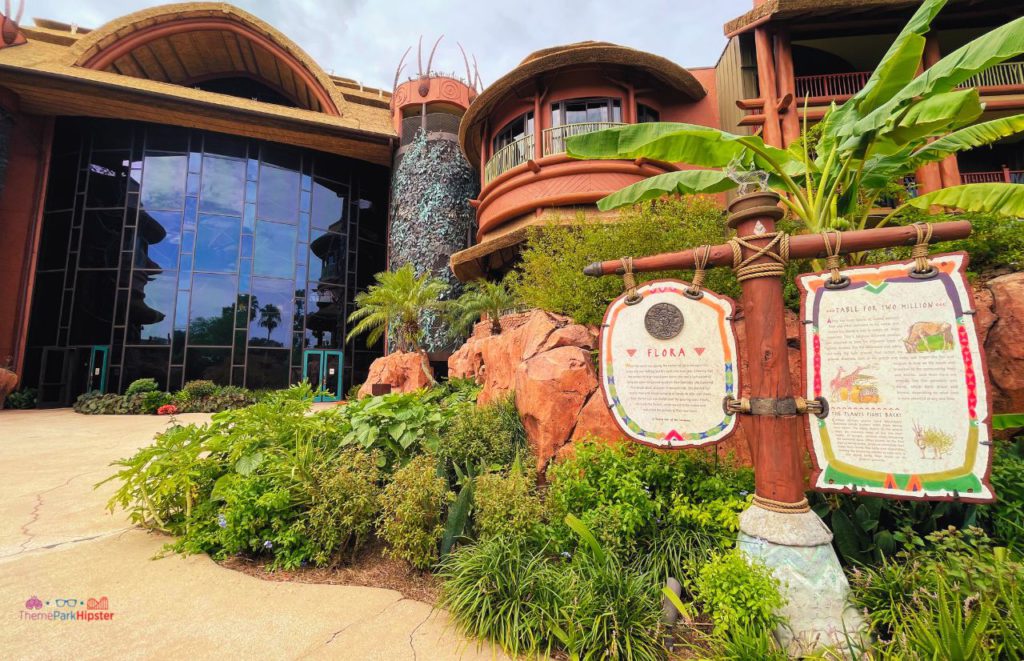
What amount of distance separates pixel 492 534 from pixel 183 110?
70.8ft

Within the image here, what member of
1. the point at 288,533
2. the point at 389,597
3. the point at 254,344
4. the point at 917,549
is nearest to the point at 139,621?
the point at 288,533

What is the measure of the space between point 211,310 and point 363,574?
18.2m

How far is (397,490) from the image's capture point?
3354mm

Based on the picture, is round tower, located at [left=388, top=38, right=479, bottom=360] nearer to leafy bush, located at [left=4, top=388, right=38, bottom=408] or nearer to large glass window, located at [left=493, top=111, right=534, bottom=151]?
large glass window, located at [left=493, top=111, right=534, bottom=151]

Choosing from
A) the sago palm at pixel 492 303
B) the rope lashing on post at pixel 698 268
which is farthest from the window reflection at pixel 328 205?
the rope lashing on post at pixel 698 268

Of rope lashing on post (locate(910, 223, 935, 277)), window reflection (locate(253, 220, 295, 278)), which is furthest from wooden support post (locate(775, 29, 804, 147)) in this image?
window reflection (locate(253, 220, 295, 278))

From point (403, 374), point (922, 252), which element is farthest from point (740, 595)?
point (403, 374)

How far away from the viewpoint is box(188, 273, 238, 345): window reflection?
55.6 ft

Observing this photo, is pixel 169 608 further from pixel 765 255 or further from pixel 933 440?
pixel 933 440

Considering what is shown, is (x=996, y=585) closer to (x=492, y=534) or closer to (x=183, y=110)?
(x=492, y=534)

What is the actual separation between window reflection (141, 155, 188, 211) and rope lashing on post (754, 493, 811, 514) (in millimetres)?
23041

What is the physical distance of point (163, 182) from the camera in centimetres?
1770

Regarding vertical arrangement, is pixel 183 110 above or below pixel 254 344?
above

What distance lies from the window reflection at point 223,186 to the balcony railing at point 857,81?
21718mm
